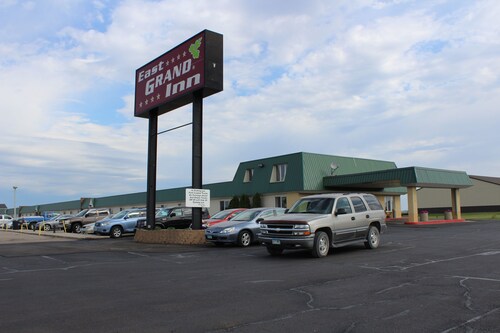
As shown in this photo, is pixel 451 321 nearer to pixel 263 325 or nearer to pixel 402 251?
pixel 263 325

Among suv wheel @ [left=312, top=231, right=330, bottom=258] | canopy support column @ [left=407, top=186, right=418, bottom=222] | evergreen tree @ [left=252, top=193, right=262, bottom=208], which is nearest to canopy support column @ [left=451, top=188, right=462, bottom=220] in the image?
canopy support column @ [left=407, top=186, right=418, bottom=222]

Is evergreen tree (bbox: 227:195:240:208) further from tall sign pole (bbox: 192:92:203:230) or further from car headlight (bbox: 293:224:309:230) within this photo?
car headlight (bbox: 293:224:309:230)

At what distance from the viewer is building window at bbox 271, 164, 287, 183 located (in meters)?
38.2

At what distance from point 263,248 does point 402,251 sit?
493cm

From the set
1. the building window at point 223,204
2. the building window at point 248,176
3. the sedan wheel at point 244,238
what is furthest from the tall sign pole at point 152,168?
the building window at point 223,204

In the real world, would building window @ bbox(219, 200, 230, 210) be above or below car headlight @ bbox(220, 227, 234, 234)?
above

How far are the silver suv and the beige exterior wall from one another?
1999 inches

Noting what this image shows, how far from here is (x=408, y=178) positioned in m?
31.5

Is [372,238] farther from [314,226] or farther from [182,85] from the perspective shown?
[182,85]

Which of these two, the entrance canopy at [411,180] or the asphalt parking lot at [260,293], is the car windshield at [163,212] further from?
the entrance canopy at [411,180]

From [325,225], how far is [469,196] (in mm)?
55021

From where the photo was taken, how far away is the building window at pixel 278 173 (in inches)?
1503

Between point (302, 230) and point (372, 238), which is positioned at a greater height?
point (302, 230)

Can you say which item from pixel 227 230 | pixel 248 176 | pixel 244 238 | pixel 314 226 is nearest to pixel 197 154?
pixel 227 230
